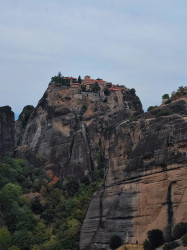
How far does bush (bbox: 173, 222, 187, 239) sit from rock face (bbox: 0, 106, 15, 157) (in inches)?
2182

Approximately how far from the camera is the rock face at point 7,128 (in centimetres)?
11344

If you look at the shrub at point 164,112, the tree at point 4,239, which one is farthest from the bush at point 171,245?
the tree at point 4,239

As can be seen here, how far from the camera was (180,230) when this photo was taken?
61781mm

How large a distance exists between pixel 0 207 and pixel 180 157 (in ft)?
102

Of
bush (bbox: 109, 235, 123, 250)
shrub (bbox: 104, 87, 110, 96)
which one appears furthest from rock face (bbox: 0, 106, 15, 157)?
Result: bush (bbox: 109, 235, 123, 250)

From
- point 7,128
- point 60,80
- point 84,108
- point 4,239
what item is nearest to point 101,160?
point 84,108

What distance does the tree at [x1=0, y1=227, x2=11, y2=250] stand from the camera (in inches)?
3159

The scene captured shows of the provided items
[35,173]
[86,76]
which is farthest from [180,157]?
[86,76]

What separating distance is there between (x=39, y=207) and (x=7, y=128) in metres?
27.2

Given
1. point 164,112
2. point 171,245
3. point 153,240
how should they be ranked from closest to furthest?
point 171,245 → point 153,240 → point 164,112

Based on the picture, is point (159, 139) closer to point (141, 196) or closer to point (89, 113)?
point (141, 196)

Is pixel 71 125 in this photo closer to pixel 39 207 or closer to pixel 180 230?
pixel 39 207

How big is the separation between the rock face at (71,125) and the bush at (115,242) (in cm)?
2322

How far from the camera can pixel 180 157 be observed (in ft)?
215
